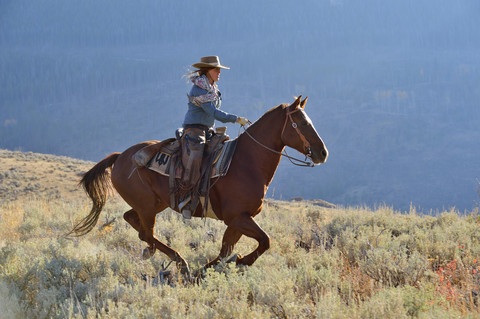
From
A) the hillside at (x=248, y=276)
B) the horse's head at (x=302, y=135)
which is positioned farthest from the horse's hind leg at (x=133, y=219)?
the horse's head at (x=302, y=135)

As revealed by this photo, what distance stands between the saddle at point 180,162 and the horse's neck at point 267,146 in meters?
0.33

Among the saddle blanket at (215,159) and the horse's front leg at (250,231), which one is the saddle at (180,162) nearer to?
the saddle blanket at (215,159)

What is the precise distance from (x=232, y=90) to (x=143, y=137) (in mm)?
35413

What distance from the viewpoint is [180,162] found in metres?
6.30

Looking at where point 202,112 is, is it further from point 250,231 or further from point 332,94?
point 332,94

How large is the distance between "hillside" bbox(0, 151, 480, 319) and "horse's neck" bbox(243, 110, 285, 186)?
4.49ft

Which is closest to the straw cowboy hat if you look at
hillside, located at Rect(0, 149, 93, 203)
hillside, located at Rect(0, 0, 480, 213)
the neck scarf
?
the neck scarf

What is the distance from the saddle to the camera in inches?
237

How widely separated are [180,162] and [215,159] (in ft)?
1.92

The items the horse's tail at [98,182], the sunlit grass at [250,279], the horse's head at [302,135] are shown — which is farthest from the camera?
the horse's tail at [98,182]

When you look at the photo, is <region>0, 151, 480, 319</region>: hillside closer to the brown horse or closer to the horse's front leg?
the horse's front leg

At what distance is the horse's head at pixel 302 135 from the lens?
18.9 ft

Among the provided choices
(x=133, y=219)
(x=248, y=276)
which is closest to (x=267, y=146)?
(x=248, y=276)

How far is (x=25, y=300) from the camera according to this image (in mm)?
4969
